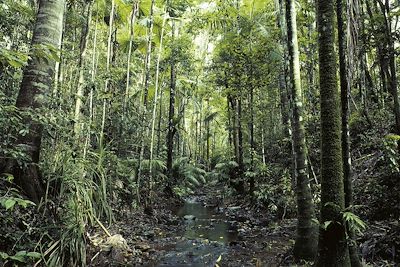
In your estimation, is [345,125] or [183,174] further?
[183,174]

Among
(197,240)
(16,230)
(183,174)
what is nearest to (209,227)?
(197,240)

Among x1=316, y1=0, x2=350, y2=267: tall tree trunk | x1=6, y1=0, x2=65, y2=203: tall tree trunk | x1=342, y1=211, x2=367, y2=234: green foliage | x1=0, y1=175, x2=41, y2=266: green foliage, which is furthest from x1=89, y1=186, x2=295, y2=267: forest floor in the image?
x1=342, y1=211, x2=367, y2=234: green foliage

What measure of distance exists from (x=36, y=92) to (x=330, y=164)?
447 cm

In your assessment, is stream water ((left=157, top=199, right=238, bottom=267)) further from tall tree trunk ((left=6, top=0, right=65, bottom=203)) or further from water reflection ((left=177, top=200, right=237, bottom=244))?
tall tree trunk ((left=6, top=0, right=65, bottom=203))

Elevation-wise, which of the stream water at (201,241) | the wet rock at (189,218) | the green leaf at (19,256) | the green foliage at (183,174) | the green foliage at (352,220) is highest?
the green foliage at (183,174)

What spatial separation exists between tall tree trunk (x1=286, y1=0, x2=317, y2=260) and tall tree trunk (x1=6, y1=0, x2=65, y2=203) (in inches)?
156

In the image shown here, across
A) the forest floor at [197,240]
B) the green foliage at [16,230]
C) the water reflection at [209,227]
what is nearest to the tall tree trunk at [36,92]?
the green foliage at [16,230]

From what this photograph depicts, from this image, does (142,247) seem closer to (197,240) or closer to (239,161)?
(197,240)

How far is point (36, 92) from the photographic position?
5301mm

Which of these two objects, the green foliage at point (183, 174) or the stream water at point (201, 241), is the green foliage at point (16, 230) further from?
the green foliage at point (183, 174)

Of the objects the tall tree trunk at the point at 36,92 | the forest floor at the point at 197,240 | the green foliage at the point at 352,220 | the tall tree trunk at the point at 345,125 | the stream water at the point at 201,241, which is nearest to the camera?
the green foliage at the point at 352,220

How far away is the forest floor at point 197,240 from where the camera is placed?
6.66 metres

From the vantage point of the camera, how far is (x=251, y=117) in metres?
13.4

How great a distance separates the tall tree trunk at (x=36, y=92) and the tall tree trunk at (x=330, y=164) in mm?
3958
